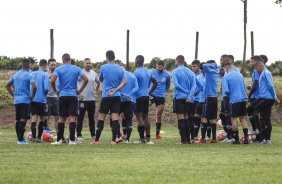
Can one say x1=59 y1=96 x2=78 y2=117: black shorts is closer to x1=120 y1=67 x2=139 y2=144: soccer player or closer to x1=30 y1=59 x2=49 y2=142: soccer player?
x1=120 y1=67 x2=139 y2=144: soccer player

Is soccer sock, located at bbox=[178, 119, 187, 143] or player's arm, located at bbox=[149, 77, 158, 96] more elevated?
player's arm, located at bbox=[149, 77, 158, 96]

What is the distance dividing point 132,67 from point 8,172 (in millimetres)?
36044

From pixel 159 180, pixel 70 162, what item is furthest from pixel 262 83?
pixel 159 180

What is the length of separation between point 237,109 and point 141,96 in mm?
2669

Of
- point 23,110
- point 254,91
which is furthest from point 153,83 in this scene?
point 23,110

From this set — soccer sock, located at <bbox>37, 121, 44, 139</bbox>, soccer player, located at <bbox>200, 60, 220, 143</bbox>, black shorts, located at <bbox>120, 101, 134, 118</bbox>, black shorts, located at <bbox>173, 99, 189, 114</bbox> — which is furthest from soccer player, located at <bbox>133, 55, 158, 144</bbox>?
soccer sock, located at <bbox>37, 121, 44, 139</bbox>

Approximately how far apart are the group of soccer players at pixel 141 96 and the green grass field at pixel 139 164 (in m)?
1.46

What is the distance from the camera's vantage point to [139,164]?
48.8ft

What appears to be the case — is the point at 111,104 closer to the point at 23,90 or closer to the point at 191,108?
the point at 23,90

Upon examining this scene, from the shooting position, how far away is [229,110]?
2294 cm

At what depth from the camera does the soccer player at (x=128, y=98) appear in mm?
21703

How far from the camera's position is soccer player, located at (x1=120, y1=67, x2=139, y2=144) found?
854 inches

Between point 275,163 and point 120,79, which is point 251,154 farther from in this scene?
point 120,79

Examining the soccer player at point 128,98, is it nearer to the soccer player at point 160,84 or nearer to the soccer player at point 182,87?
the soccer player at point 182,87
